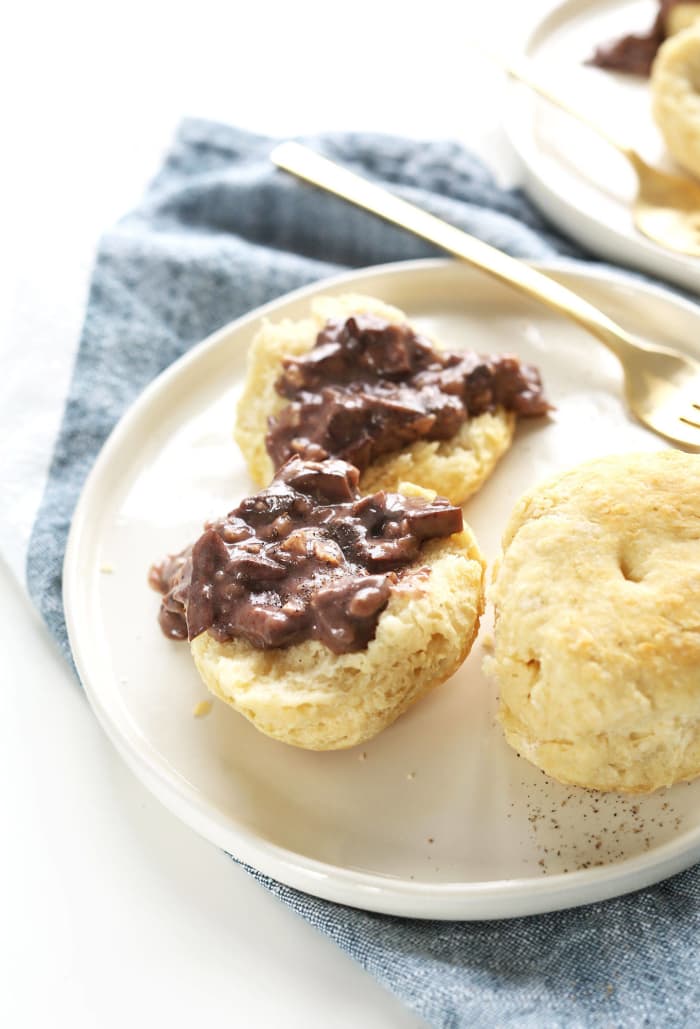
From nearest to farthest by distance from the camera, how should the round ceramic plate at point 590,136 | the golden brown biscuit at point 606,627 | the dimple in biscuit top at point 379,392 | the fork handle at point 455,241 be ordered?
the golden brown biscuit at point 606,627 < the dimple in biscuit top at point 379,392 < the fork handle at point 455,241 < the round ceramic plate at point 590,136

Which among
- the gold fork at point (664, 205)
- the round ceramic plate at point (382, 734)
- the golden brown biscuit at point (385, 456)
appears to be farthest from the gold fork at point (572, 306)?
the gold fork at point (664, 205)

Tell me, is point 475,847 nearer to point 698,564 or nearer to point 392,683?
point 392,683

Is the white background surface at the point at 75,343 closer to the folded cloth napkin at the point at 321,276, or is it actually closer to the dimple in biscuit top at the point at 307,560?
the folded cloth napkin at the point at 321,276

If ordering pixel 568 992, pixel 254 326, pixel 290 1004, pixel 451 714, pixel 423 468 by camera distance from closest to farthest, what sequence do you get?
pixel 568 992 < pixel 290 1004 < pixel 451 714 < pixel 423 468 < pixel 254 326

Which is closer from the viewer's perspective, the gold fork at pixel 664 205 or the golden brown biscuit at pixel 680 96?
the gold fork at pixel 664 205

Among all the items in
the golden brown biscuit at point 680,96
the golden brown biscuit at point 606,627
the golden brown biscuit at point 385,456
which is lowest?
the golden brown biscuit at point 385,456

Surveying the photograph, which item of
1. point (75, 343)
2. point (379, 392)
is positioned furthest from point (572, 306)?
point (75, 343)

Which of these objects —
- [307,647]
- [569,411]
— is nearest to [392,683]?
[307,647]
